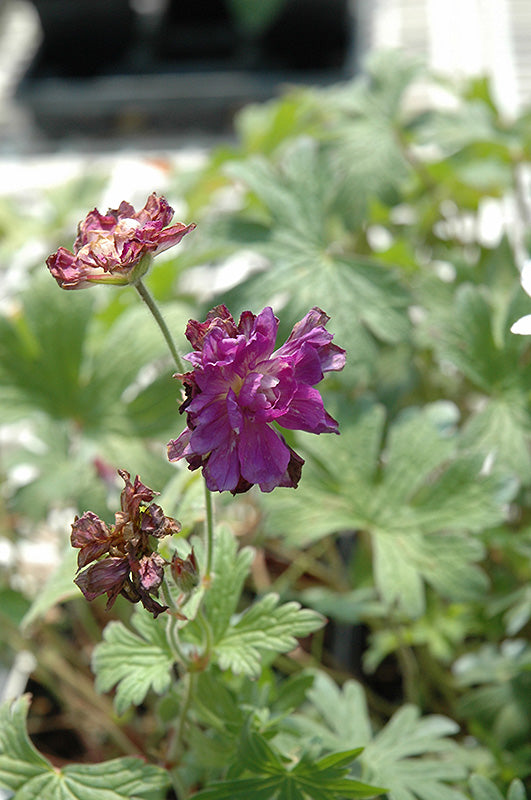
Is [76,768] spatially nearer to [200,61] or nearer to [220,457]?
[220,457]

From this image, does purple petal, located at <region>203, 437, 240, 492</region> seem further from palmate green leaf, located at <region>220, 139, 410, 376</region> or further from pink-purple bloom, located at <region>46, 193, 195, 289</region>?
palmate green leaf, located at <region>220, 139, 410, 376</region>

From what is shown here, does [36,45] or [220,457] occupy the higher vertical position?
[220,457]

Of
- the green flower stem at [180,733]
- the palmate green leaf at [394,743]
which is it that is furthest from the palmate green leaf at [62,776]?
the palmate green leaf at [394,743]

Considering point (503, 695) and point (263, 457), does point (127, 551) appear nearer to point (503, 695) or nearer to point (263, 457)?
point (263, 457)

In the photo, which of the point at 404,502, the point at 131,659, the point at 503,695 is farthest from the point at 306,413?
the point at 503,695

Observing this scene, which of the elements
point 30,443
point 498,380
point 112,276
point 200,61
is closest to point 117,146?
point 200,61

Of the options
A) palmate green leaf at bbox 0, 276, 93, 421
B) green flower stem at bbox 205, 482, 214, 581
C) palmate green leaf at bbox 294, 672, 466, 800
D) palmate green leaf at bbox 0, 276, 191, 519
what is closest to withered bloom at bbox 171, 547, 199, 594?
green flower stem at bbox 205, 482, 214, 581
